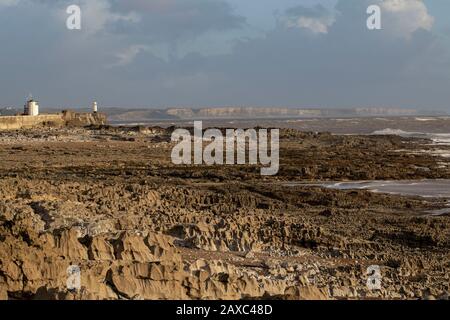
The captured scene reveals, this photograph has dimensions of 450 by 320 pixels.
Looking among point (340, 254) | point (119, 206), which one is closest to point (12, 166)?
point (119, 206)

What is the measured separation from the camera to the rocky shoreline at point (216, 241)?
7102mm

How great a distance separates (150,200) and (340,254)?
4909 millimetres

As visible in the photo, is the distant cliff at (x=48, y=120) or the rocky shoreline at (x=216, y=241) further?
the distant cliff at (x=48, y=120)

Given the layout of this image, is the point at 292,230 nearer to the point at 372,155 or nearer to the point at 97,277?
the point at 97,277

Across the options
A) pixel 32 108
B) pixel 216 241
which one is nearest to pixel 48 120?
pixel 32 108

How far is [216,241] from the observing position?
10523 mm

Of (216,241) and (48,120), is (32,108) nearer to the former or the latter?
(48,120)

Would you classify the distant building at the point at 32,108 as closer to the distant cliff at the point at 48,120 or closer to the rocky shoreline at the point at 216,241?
the distant cliff at the point at 48,120

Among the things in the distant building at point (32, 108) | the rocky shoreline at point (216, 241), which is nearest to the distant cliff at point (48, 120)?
the distant building at point (32, 108)

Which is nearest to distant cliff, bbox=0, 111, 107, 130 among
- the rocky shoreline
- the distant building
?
the distant building

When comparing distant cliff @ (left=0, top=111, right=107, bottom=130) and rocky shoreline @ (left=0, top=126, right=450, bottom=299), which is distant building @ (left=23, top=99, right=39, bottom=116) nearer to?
distant cliff @ (left=0, top=111, right=107, bottom=130)

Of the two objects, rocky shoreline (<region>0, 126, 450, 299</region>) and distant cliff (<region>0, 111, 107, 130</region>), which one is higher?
distant cliff (<region>0, 111, 107, 130</region>)

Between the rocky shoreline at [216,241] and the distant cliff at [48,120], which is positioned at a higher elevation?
the distant cliff at [48,120]

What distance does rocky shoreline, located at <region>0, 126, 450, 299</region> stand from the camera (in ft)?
23.3
